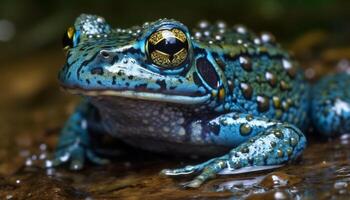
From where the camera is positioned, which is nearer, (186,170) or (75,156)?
(186,170)

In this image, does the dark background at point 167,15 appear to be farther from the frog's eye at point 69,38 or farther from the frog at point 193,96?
the frog's eye at point 69,38

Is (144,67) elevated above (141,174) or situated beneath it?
elevated above

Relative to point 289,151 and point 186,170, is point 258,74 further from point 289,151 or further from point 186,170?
point 186,170

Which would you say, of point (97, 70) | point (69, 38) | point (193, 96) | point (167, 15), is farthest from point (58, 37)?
point (97, 70)

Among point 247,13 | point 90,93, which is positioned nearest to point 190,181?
point 90,93

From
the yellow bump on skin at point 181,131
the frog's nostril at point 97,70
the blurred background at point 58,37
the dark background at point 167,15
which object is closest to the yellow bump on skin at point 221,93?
the yellow bump on skin at point 181,131

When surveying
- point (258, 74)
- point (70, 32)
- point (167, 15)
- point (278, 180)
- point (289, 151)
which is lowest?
point (278, 180)
